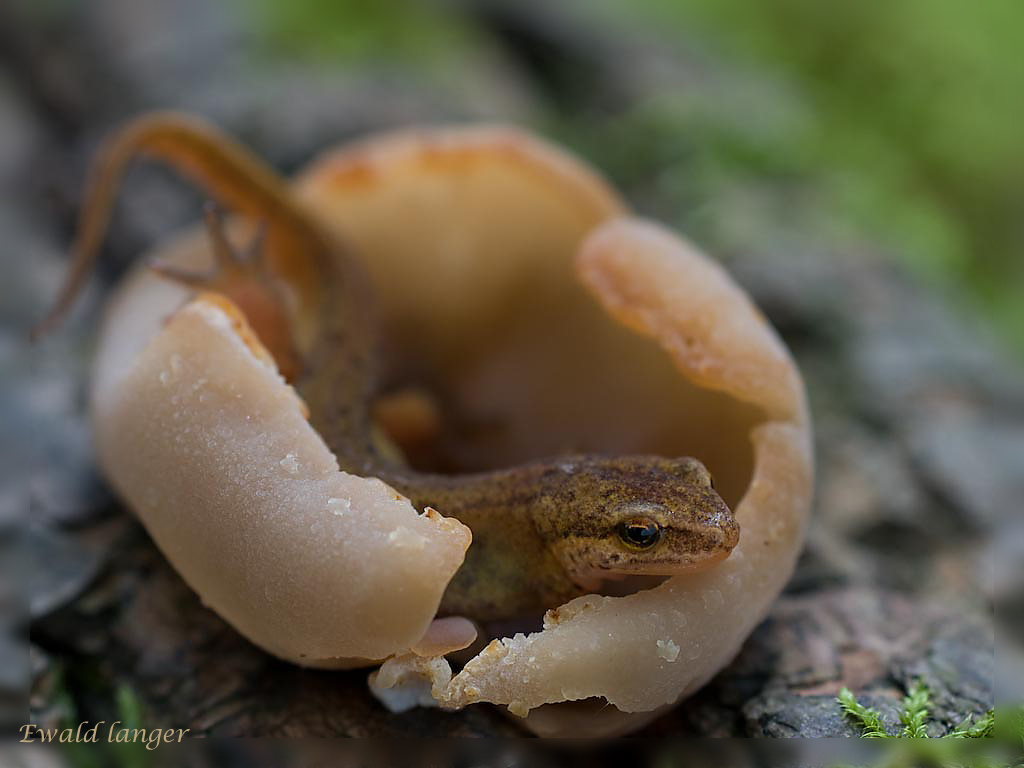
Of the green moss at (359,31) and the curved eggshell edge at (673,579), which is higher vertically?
the curved eggshell edge at (673,579)

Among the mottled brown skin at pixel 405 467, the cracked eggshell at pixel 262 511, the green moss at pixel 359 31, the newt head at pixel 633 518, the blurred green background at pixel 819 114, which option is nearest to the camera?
the cracked eggshell at pixel 262 511

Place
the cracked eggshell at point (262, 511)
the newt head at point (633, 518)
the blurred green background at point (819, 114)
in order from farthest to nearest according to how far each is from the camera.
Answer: the blurred green background at point (819, 114) < the newt head at point (633, 518) < the cracked eggshell at point (262, 511)

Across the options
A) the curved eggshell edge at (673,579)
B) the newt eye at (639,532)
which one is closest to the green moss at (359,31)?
the curved eggshell edge at (673,579)

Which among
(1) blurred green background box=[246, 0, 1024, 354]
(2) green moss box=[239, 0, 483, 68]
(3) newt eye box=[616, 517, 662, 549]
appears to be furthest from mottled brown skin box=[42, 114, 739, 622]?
(2) green moss box=[239, 0, 483, 68]

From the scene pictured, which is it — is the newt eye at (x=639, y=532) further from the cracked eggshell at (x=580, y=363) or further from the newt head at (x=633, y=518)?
the cracked eggshell at (x=580, y=363)

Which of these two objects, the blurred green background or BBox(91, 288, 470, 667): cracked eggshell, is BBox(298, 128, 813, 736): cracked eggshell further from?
the blurred green background

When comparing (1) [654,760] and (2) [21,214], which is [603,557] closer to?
(1) [654,760]

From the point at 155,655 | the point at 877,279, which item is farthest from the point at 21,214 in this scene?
the point at 877,279

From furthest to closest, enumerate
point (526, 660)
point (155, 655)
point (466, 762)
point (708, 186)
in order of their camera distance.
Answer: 1. point (708, 186)
2. point (155, 655)
3. point (466, 762)
4. point (526, 660)
